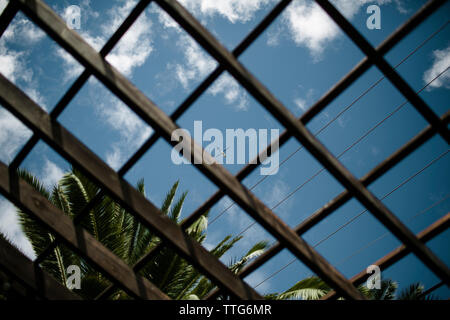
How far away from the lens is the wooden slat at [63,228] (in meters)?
3.51

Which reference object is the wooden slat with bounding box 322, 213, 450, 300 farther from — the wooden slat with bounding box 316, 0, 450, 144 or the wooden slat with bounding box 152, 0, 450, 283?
the wooden slat with bounding box 316, 0, 450, 144

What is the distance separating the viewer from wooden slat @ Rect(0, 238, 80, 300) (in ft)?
13.5

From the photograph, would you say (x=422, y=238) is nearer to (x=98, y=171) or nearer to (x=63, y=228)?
(x=98, y=171)

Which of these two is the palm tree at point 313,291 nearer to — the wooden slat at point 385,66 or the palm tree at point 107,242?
the palm tree at point 107,242

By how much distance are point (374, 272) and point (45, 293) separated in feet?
12.8

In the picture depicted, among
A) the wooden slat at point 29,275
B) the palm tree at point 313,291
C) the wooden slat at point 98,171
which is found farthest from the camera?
the palm tree at point 313,291

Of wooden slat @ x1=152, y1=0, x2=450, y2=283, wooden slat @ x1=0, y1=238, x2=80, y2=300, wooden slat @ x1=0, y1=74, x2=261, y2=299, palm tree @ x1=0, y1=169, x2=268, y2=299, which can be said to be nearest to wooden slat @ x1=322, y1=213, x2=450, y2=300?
wooden slat @ x1=152, y1=0, x2=450, y2=283

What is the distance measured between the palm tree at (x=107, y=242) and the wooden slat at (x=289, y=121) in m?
3.65

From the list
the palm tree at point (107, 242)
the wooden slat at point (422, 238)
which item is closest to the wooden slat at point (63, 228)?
the palm tree at point (107, 242)

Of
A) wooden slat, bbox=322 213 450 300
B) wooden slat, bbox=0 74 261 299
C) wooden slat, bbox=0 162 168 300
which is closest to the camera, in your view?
wooden slat, bbox=0 74 261 299

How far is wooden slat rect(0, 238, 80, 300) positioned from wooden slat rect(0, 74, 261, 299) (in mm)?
2018

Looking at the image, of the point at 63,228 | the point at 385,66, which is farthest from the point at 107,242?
the point at 385,66

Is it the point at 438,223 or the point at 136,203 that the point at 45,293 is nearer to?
the point at 136,203
